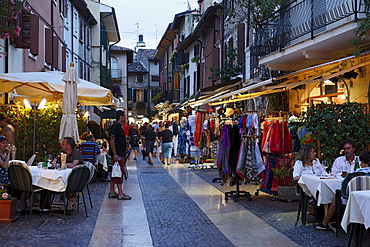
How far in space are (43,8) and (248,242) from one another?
16132mm

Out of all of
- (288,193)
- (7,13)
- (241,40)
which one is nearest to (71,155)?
Answer: (7,13)

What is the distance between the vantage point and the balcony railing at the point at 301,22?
12578 mm

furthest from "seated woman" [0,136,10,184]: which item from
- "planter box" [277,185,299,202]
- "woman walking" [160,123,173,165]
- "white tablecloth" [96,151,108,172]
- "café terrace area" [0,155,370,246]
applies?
"woman walking" [160,123,173,165]

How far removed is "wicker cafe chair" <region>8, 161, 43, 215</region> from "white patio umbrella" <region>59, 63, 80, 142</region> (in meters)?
2.62

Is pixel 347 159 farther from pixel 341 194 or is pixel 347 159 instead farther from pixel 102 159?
pixel 102 159

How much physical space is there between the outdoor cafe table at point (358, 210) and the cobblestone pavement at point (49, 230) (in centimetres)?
348

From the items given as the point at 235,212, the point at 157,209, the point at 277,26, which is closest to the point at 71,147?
the point at 157,209

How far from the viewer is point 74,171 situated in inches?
380

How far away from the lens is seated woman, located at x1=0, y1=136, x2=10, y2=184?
386 inches

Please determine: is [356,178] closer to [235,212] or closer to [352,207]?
[352,207]

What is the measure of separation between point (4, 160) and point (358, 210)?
604 centimetres

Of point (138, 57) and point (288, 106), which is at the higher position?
point (138, 57)

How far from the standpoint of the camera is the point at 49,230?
866cm

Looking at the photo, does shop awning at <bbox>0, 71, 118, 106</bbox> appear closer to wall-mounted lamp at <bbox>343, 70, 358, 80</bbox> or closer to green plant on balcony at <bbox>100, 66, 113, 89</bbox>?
wall-mounted lamp at <bbox>343, 70, 358, 80</bbox>
